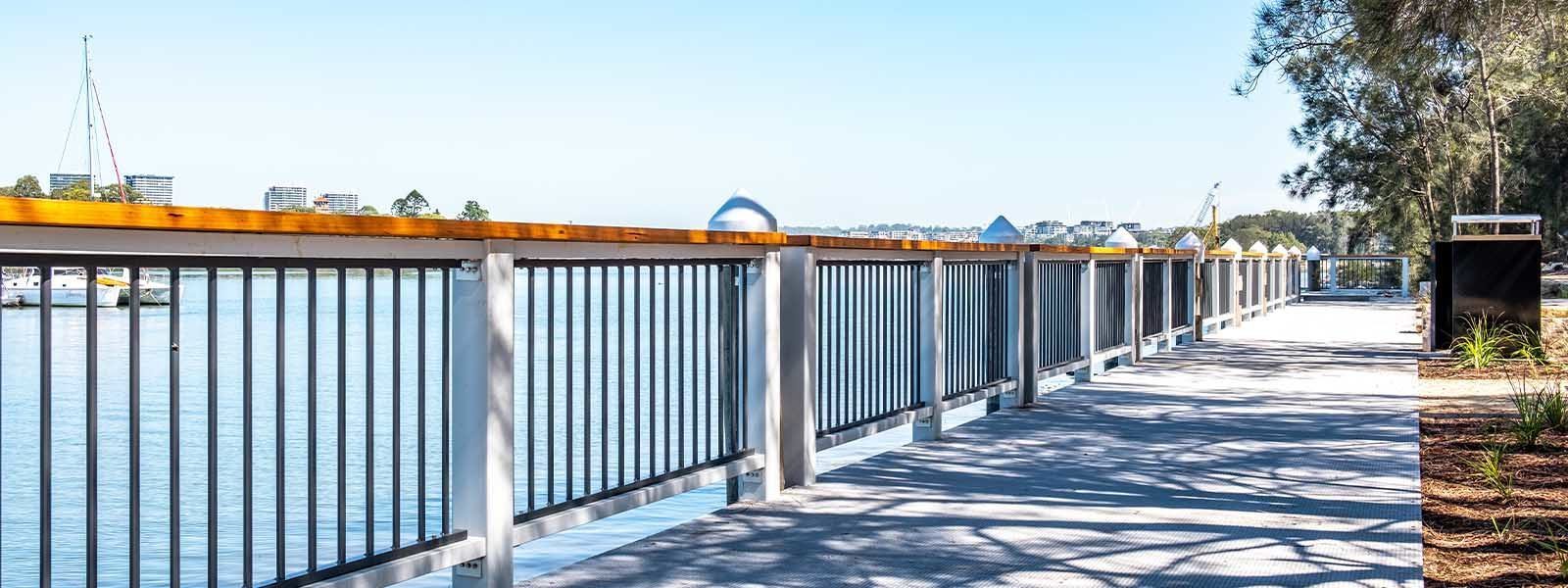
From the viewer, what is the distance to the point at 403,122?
2547 inches

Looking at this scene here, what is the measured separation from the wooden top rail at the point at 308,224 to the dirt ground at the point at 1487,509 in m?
2.69

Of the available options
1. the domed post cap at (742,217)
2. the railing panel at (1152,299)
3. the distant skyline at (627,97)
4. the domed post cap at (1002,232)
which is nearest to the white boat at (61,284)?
the domed post cap at (742,217)

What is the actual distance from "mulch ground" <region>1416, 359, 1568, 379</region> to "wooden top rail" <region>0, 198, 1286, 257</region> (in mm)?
8160

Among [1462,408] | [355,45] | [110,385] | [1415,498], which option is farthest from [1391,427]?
[355,45]

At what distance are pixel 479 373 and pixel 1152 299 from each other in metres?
11.1

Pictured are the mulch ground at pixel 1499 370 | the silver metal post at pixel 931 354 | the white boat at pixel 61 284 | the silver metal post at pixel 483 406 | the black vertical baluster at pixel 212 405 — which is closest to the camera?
the white boat at pixel 61 284

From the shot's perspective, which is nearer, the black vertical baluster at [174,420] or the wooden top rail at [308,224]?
the wooden top rail at [308,224]

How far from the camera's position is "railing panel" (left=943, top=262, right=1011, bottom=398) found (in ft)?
26.0

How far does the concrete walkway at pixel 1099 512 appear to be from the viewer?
14.3ft

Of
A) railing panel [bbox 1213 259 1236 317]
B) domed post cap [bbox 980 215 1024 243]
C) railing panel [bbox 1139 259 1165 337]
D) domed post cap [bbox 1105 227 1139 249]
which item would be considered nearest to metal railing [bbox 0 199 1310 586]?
railing panel [bbox 1139 259 1165 337]

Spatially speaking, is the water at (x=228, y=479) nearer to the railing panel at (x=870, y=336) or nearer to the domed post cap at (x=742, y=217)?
the domed post cap at (x=742, y=217)

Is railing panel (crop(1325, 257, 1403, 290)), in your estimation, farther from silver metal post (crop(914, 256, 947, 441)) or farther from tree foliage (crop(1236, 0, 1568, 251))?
silver metal post (crop(914, 256, 947, 441))

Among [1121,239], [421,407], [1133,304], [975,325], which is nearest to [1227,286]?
[1121,239]

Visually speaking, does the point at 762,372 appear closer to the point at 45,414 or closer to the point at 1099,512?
the point at 1099,512
